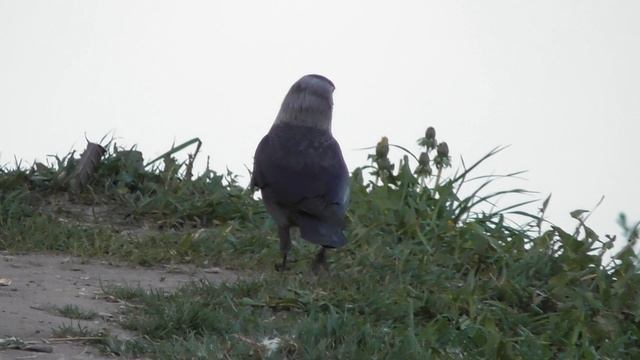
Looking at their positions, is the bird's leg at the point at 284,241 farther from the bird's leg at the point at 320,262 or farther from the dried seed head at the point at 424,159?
the dried seed head at the point at 424,159

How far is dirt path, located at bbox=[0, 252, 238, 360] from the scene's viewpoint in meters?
4.85

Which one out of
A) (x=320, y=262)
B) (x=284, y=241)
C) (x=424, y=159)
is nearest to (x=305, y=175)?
(x=284, y=241)

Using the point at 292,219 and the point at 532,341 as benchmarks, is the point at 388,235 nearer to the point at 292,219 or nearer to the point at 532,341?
the point at 292,219

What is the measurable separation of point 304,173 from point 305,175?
14mm

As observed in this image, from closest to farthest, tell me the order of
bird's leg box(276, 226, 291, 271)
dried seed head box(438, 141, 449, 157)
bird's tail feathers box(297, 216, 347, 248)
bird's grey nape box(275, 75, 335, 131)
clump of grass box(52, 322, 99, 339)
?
clump of grass box(52, 322, 99, 339), bird's tail feathers box(297, 216, 347, 248), bird's leg box(276, 226, 291, 271), bird's grey nape box(275, 75, 335, 131), dried seed head box(438, 141, 449, 157)

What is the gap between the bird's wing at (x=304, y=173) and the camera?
5992 mm

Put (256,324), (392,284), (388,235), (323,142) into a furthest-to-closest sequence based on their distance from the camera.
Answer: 1. (388,235)
2. (323,142)
3. (392,284)
4. (256,324)

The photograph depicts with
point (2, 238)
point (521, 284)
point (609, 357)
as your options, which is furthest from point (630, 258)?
point (2, 238)

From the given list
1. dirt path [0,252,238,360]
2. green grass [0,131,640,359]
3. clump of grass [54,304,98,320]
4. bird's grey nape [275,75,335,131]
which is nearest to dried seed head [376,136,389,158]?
green grass [0,131,640,359]

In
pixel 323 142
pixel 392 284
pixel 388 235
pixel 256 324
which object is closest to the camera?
pixel 256 324

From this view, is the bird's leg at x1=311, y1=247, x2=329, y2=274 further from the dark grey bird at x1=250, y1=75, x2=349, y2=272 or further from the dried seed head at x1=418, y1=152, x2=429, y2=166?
the dried seed head at x1=418, y1=152, x2=429, y2=166

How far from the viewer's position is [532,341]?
5254 millimetres

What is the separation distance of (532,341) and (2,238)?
3.32 meters

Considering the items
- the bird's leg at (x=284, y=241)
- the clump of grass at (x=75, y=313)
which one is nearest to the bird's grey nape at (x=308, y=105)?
the bird's leg at (x=284, y=241)
